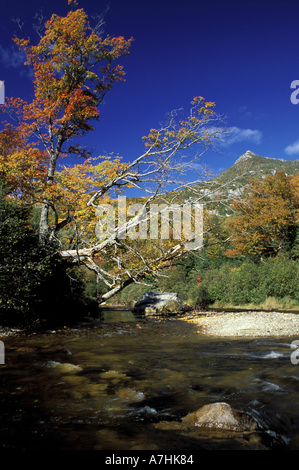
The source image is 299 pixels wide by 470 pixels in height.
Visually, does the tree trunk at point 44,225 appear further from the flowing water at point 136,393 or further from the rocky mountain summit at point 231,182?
the rocky mountain summit at point 231,182

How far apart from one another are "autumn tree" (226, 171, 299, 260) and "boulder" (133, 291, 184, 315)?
32.1 feet

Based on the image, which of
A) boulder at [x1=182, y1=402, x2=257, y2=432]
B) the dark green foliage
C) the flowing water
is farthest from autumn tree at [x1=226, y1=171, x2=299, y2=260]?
boulder at [x1=182, y1=402, x2=257, y2=432]

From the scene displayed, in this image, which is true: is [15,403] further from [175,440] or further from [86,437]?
[175,440]

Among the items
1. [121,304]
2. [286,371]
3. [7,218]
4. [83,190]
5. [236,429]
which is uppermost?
[83,190]

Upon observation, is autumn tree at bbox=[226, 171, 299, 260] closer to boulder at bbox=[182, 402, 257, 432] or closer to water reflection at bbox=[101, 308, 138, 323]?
water reflection at bbox=[101, 308, 138, 323]

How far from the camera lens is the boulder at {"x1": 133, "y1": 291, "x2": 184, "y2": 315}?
1867 cm

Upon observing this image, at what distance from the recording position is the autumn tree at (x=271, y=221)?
26.7 meters

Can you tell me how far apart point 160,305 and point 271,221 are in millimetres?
15733

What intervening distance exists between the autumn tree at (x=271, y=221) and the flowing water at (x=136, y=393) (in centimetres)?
2088

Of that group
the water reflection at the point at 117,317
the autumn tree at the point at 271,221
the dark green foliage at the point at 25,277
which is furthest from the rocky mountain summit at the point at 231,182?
the autumn tree at the point at 271,221
